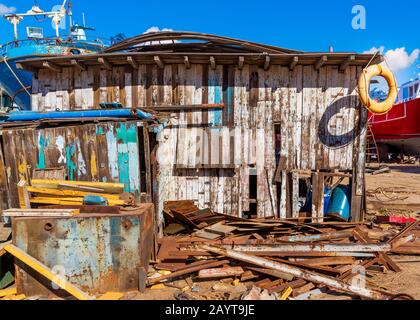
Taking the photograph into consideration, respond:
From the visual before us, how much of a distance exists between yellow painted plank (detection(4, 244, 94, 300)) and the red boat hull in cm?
2050

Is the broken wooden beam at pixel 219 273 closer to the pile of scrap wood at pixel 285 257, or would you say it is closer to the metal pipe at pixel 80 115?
the pile of scrap wood at pixel 285 257

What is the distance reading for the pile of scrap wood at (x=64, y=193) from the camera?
528 centimetres

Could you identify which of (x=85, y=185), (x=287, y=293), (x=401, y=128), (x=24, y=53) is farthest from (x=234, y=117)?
(x=24, y=53)

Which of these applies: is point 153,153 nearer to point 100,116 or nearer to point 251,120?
point 100,116

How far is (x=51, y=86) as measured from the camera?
329 inches

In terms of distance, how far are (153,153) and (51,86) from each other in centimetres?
411

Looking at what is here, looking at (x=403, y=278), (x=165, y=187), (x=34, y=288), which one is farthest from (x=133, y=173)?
(x=403, y=278)

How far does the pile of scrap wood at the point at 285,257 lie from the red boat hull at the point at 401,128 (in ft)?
52.7

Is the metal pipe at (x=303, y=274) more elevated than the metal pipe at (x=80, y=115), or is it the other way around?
the metal pipe at (x=80, y=115)

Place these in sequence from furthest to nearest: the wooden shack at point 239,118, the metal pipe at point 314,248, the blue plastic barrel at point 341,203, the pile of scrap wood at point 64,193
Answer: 1. the blue plastic barrel at point 341,203
2. the wooden shack at point 239,118
3. the metal pipe at point 314,248
4. the pile of scrap wood at point 64,193

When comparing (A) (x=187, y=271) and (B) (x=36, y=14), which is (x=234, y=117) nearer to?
(A) (x=187, y=271)

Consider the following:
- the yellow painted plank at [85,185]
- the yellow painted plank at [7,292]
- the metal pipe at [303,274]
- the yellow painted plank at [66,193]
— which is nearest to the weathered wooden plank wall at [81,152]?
the yellow painted plank at [85,185]

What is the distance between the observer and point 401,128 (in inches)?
853

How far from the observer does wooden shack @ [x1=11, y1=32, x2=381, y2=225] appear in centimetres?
810
